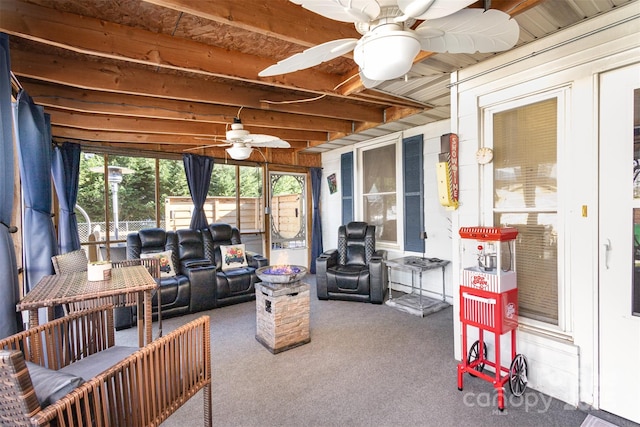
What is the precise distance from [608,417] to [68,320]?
11.0ft

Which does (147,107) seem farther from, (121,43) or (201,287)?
(201,287)

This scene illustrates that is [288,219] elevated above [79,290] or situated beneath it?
elevated above


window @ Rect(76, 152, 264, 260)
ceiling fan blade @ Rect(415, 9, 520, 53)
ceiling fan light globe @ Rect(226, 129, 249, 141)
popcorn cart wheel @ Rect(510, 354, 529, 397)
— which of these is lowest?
popcorn cart wheel @ Rect(510, 354, 529, 397)

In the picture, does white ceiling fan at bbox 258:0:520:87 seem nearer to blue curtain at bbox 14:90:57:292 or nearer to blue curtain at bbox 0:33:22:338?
blue curtain at bbox 0:33:22:338

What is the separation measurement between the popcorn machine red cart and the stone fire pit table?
1.46m

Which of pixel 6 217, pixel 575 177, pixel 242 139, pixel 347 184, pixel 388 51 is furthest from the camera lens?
pixel 347 184

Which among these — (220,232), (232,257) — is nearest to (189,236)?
(220,232)

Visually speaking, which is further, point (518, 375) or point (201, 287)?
point (201, 287)

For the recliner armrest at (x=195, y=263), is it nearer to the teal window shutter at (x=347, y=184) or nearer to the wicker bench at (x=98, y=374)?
the wicker bench at (x=98, y=374)

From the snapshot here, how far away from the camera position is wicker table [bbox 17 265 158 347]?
1678 mm

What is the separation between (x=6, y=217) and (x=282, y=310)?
208 cm

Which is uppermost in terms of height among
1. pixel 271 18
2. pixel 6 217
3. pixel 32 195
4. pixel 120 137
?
pixel 271 18

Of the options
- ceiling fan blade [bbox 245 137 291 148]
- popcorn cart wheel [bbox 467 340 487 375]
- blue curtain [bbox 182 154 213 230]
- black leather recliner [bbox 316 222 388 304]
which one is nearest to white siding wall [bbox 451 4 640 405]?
popcorn cart wheel [bbox 467 340 487 375]

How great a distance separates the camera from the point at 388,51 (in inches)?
52.3
